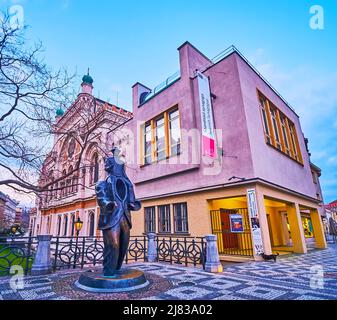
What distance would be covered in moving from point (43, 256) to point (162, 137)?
9797 mm

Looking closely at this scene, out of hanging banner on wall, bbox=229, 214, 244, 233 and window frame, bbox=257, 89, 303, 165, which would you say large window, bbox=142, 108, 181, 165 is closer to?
hanging banner on wall, bbox=229, 214, 244, 233

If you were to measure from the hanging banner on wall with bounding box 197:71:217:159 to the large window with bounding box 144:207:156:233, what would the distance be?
6.11m

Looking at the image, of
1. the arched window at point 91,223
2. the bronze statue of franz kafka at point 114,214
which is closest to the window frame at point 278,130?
the bronze statue of franz kafka at point 114,214

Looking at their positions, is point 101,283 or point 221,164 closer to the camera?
point 101,283

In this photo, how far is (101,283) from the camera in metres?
4.61

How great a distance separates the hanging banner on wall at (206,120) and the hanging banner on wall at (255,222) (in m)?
2.66

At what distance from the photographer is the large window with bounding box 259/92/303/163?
13.2 m

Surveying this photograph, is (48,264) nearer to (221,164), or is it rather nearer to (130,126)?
(221,164)

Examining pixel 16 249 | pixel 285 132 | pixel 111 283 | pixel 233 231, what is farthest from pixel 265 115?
pixel 16 249

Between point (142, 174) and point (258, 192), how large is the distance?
837 cm

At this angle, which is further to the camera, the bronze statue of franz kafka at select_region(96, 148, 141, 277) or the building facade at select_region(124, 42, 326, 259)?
the building facade at select_region(124, 42, 326, 259)

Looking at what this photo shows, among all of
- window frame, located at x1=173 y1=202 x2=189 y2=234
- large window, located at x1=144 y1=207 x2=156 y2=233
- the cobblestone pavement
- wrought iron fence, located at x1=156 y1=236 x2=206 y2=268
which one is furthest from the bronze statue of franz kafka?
large window, located at x1=144 y1=207 x2=156 y2=233

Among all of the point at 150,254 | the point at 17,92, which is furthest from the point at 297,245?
the point at 17,92
